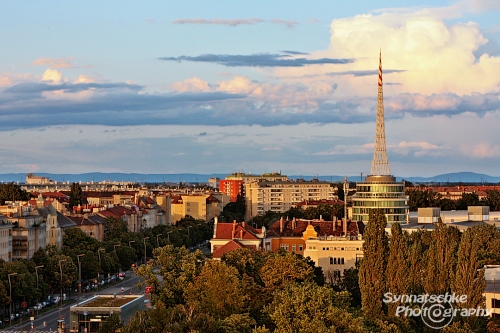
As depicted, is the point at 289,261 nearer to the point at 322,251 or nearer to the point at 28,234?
the point at 322,251

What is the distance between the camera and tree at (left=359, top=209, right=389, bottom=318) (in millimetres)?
71000

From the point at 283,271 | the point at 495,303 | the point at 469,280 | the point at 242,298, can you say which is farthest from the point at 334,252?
the point at 469,280

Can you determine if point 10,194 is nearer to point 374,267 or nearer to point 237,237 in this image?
point 237,237

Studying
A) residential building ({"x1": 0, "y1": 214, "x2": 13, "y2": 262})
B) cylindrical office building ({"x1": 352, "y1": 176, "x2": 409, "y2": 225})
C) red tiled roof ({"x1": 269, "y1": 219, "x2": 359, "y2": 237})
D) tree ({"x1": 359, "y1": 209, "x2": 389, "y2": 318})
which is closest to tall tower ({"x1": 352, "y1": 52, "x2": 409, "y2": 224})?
cylindrical office building ({"x1": 352, "y1": 176, "x2": 409, "y2": 225})

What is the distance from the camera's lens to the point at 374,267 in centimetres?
7356

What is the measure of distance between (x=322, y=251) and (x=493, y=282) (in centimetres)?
4013

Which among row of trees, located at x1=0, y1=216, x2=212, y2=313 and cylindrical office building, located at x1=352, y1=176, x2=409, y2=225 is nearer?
row of trees, located at x1=0, y1=216, x2=212, y2=313

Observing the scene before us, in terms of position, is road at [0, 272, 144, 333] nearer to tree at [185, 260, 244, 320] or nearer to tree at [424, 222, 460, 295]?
tree at [185, 260, 244, 320]

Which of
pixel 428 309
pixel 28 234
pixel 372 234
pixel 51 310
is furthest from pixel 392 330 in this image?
pixel 28 234

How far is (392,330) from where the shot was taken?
210 ft

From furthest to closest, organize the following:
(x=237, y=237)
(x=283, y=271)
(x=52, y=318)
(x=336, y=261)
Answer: (x=237, y=237), (x=336, y=261), (x=52, y=318), (x=283, y=271)

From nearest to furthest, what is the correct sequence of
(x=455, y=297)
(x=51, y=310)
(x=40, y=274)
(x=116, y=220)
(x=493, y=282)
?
1. (x=455, y=297)
2. (x=493, y=282)
3. (x=51, y=310)
4. (x=40, y=274)
5. (x=116, y=220)

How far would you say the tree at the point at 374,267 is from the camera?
71000 mm

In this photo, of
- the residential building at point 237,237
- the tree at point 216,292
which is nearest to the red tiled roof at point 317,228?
the residential building at point 237,237
